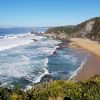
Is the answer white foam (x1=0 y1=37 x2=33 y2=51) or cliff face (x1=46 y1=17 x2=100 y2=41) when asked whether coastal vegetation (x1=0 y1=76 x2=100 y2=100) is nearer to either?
white foam (x1=0 y1=37 x2=33 y2=51)

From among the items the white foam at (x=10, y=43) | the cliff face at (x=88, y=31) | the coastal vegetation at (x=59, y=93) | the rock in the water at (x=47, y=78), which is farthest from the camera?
the cliff face at (x=88, y=31)

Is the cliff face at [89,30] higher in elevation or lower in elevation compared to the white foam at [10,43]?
higher

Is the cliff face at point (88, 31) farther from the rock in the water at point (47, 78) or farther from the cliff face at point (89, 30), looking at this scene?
the rock in the water at point (47, 78)

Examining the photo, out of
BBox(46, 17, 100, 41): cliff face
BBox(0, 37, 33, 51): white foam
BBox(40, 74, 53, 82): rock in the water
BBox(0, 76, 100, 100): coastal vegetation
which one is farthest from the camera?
BBox(46, 17, 100, 41): cliff face

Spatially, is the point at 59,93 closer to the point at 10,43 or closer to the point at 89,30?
the point at 10,43

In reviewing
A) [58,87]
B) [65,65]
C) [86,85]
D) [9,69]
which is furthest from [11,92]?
[65,65]

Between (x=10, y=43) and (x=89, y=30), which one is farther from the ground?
(x=89, y=30)

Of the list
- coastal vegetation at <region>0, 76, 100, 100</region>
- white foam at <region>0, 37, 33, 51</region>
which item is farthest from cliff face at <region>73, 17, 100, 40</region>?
coastal vegetation at <region>0, 76, 100, 100</region>

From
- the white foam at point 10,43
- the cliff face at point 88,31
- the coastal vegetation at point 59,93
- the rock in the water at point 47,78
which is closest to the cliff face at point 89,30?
the cliff face at point 88,31

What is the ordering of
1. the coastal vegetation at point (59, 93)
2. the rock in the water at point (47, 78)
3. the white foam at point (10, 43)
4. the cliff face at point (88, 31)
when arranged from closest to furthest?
the coastal vegetation at point (59, 93) < the rock in the water at point (47, 78) < the white foam at point (10, 43) < the cliff face at point (88, 31)

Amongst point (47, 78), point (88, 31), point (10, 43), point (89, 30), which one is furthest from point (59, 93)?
point (88, 31)

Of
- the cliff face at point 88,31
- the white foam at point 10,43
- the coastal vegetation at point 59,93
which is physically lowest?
the white foam at point 10,43

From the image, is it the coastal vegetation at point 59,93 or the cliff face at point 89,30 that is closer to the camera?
the coastal vegetation at point 59,93
